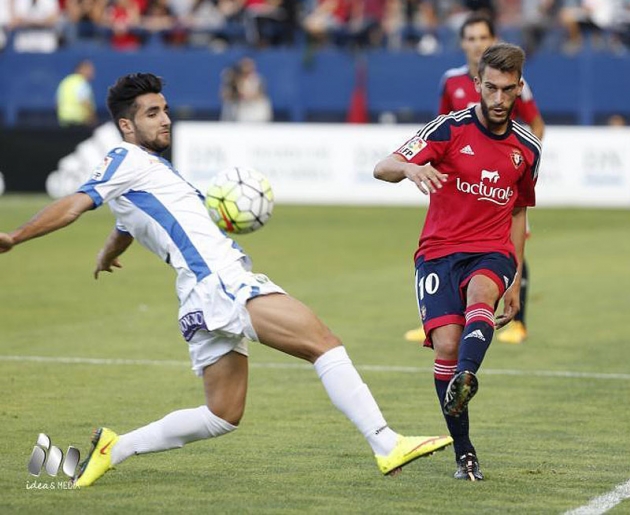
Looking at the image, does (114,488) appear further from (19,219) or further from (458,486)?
(19,219)

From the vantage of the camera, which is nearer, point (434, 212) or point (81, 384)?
point (434, 212)

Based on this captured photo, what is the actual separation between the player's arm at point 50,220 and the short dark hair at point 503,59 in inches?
79.4

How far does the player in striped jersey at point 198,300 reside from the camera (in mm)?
5875

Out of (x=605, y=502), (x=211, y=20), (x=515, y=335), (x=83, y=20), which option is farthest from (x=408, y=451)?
(x=83, y=20)

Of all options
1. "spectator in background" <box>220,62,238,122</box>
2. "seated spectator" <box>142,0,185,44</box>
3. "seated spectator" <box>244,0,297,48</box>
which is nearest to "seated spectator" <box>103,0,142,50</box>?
"seated spectator" <box>142,0,185,44</box>

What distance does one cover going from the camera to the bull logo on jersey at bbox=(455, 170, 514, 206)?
22.1 ft

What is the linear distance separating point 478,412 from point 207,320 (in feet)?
9.61

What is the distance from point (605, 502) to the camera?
5.91 metres

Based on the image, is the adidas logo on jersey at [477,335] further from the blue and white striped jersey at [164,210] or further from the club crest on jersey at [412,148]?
the blue and white striped jersey at [164,210]

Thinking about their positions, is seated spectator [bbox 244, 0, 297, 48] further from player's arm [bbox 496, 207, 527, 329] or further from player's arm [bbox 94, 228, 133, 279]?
player's arm [bbox 94, 228, 133, 279]

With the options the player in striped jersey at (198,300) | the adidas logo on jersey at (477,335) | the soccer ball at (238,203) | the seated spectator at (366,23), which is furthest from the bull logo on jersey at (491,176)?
the seated spectator at (366,23)

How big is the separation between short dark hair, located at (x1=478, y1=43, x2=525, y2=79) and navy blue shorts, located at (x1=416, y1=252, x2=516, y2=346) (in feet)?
2.93

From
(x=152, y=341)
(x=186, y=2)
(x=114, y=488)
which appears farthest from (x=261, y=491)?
(x=186, y=2)

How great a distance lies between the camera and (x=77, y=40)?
29578mm
